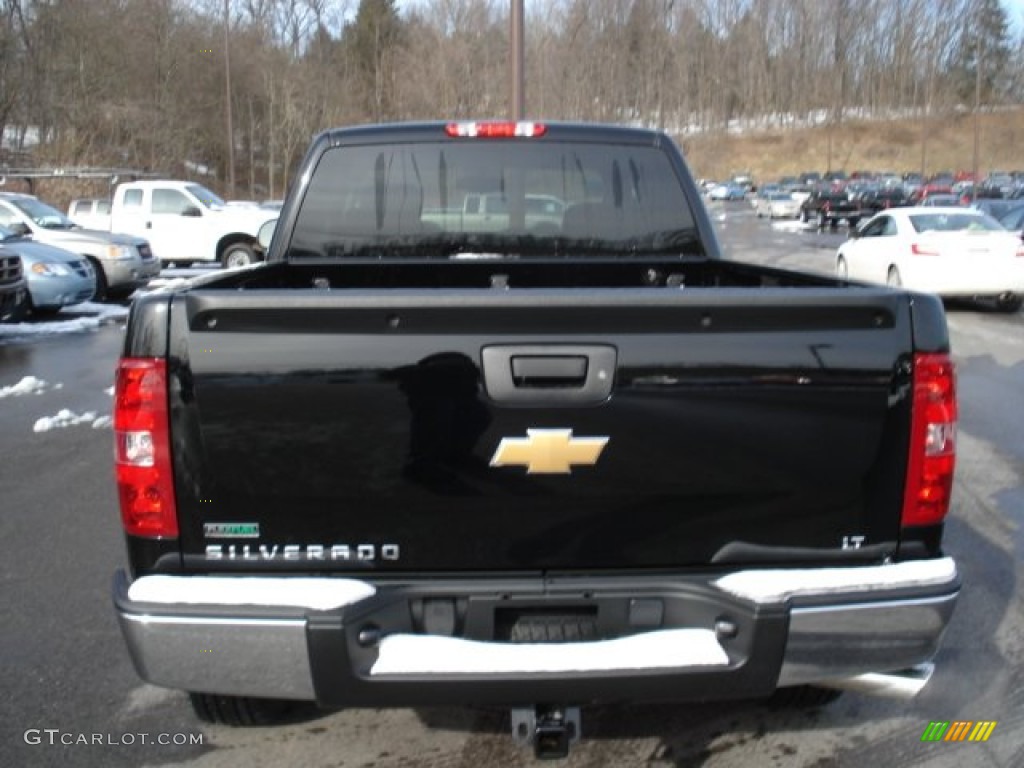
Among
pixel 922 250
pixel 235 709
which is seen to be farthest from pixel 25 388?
pixel 922 250

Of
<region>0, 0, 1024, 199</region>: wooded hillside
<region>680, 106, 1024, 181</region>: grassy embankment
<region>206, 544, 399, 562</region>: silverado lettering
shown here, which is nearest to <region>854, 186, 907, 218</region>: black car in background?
<region>0, 0, 1024, 199</region>: wooded hillside

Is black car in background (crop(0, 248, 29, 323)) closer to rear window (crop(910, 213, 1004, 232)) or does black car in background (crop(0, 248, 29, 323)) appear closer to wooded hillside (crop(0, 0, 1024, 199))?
rear window (crop(910, 213, 1004, 232))

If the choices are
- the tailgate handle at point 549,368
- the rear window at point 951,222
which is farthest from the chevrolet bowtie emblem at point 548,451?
the rear window at point 951,222

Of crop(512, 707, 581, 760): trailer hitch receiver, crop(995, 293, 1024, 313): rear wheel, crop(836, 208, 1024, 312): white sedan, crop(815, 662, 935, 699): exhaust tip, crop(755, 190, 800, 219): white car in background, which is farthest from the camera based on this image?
crop(755, 190, 800, 219): white car in background

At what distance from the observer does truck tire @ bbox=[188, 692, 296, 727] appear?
3160 mm

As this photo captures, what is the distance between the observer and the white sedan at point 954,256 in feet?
48.2

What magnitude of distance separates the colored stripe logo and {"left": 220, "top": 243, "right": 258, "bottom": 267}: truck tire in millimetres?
19512

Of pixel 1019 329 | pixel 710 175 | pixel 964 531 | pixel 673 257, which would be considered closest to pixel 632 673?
pixel 673 257

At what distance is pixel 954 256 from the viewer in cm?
1471

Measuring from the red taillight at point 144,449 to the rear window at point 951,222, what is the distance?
15.0 metres

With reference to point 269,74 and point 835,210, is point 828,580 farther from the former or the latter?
point 269,74

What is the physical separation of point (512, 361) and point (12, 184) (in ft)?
122

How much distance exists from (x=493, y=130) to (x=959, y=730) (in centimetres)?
304

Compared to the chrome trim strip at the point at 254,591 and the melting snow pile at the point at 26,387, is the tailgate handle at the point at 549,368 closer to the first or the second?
the chrome trim strip at the point at 254,591
